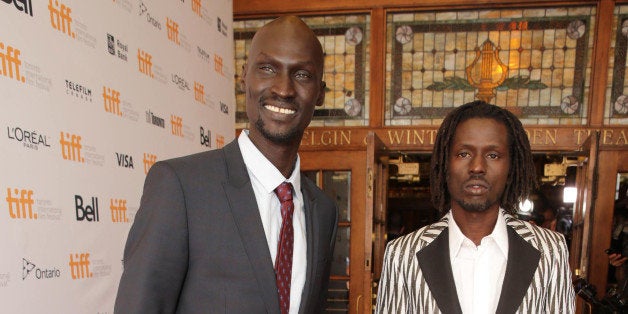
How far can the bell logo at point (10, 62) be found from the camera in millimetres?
1636

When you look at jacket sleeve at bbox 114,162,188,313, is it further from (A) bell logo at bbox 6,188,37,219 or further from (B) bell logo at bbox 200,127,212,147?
(B) bell logo at bbox 200,127,212,147

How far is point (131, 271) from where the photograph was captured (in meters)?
1.05

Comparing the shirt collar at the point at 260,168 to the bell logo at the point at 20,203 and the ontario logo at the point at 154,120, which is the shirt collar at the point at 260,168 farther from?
the ontario logo at the point at 154,120

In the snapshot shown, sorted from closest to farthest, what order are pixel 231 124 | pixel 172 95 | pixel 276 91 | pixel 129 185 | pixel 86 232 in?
pixel 276 91 < pixel 86 232 < pixel 129 185 < pixel 172 95 < pixel 231 124

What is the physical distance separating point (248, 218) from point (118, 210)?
139 centimetres

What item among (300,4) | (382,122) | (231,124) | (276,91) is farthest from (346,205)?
(276,91)

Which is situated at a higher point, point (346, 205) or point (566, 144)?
point (566, 144)

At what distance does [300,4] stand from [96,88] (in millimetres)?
2667

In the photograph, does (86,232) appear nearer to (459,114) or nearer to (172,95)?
(172,95)

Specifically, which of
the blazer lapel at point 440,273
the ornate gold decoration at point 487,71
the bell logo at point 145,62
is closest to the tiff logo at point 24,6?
the bell logo at point 145,62

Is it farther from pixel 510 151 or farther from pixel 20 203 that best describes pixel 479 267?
pixel 20 203

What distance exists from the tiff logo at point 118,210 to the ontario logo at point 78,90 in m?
0.52

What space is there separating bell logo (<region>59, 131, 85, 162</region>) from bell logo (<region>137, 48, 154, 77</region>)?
677 mm

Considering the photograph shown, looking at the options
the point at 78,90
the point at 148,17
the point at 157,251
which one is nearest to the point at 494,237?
the point at 157,251
